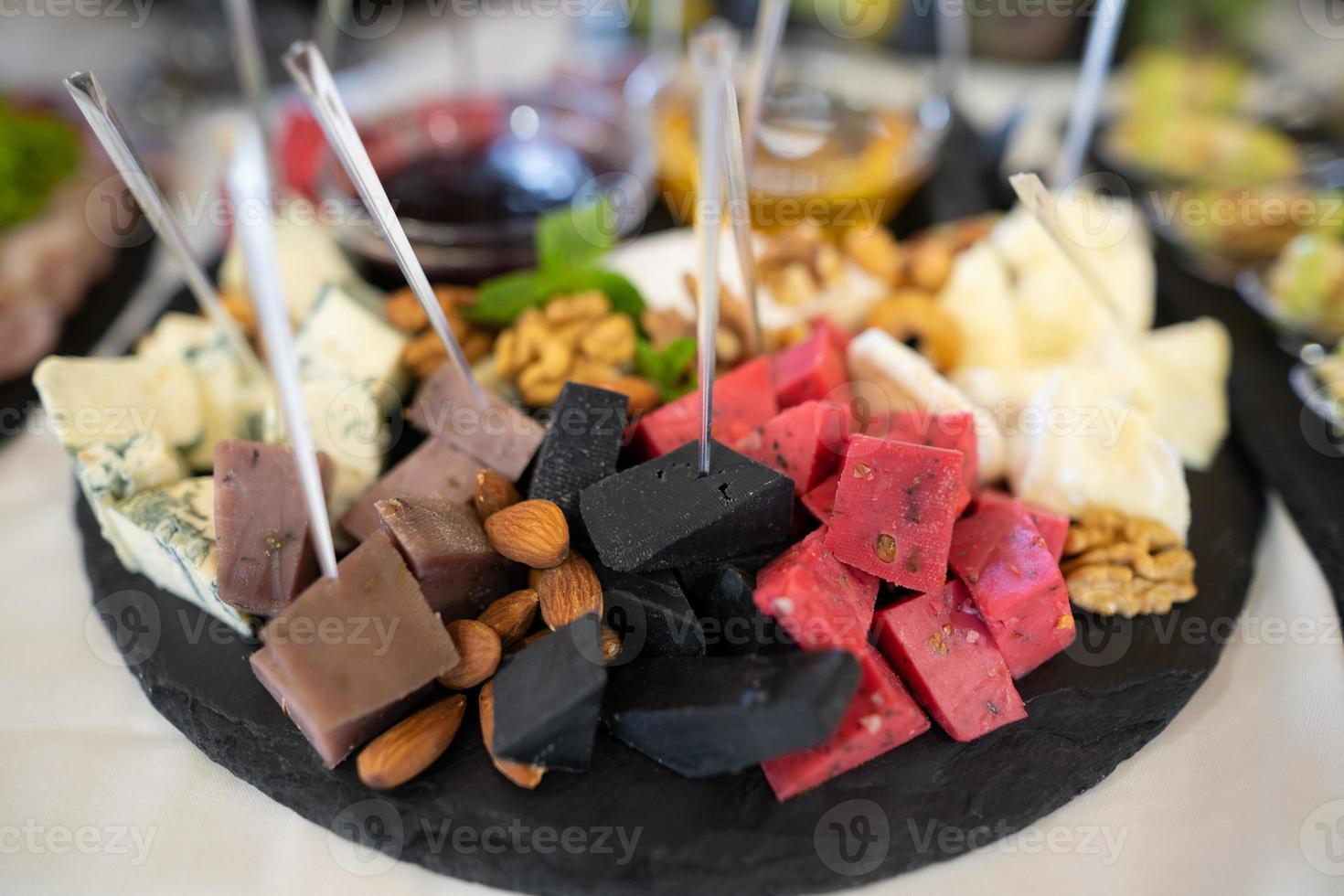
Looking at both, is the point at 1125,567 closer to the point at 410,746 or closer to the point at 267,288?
the point at 410,746

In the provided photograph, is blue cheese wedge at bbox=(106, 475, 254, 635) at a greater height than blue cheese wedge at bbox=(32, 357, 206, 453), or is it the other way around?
blue cheese wedge at bbox=(32, 357, 206, 453)

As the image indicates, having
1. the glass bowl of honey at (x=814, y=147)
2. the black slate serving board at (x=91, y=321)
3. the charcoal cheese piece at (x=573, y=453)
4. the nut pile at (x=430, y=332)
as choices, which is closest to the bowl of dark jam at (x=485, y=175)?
the glass bowl of honey at (x=814, y=147)

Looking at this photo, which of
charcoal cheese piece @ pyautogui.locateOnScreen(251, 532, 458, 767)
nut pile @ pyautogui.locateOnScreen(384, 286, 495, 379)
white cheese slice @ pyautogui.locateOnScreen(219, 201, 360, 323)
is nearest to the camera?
charcoal cheese piece @ pyautogui.locateOnScreen(251, 532, 458, 767)

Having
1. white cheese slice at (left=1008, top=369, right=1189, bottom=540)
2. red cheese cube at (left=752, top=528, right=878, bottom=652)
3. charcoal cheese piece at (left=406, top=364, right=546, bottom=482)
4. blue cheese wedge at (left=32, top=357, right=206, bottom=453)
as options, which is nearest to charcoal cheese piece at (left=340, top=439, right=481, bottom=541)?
charcoal cheese piece at (left=406, top=364, right=546, bottom=482)

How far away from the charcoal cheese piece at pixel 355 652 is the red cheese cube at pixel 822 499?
21.9 inches

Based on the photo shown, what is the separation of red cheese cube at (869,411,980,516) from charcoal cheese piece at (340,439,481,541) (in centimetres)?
67

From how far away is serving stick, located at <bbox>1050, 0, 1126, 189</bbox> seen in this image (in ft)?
6.58

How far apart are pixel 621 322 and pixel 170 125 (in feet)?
6.72

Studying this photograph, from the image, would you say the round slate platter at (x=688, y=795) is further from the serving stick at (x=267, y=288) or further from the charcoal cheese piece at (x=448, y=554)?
the serving stick at (x=267, y=288)

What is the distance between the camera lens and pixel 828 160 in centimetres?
226

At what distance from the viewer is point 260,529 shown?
132cm

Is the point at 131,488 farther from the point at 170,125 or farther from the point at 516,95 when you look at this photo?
the point at 170,125

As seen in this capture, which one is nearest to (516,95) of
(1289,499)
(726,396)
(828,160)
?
(828,160)

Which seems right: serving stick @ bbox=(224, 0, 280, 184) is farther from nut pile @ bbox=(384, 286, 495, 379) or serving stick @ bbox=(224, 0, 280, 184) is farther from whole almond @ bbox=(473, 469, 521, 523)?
whole almond @ bbox=(473, 469, 521, 523)
